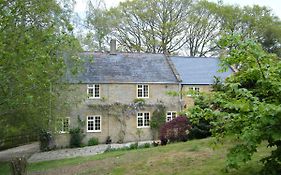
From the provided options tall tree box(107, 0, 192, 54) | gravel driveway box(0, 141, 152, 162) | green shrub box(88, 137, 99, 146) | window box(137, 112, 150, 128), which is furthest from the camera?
tall tree box(107, 0, 192, 54)

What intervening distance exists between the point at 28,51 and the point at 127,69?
2409 cm

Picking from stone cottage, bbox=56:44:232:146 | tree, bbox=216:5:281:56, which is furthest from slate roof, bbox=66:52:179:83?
tree, bbox=216:5:281:56

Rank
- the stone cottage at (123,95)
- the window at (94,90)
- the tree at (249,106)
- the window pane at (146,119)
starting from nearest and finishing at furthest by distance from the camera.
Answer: the tree at (249,106) → the stone cottage at (123,95) → the window at (94,90) → the window pane at (146,119)

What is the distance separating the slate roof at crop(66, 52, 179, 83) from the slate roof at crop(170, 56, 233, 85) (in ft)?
4.75

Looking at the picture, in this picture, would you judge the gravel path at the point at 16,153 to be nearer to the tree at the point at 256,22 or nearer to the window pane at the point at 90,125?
the window pane at the point at 90,125

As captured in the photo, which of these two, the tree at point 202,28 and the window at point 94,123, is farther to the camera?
the tree at point 202,28

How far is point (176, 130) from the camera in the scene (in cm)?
2648

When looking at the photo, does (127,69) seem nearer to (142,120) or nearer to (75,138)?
(142,120)

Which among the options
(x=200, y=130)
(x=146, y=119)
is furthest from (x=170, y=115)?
(x=200, y=130)

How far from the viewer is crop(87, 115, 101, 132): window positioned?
120 feet

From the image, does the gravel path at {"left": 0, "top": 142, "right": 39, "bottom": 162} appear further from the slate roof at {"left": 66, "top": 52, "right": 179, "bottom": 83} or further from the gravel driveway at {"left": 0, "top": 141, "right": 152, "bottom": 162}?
the slate roof at {"left": 66, "top": 52, "right": 179, "bottom": 83}

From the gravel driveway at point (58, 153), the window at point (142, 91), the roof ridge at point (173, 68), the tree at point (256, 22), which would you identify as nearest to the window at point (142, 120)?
the window at point (142, 91)

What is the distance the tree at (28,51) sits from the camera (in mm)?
15562

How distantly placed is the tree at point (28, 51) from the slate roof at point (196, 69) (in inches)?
923
